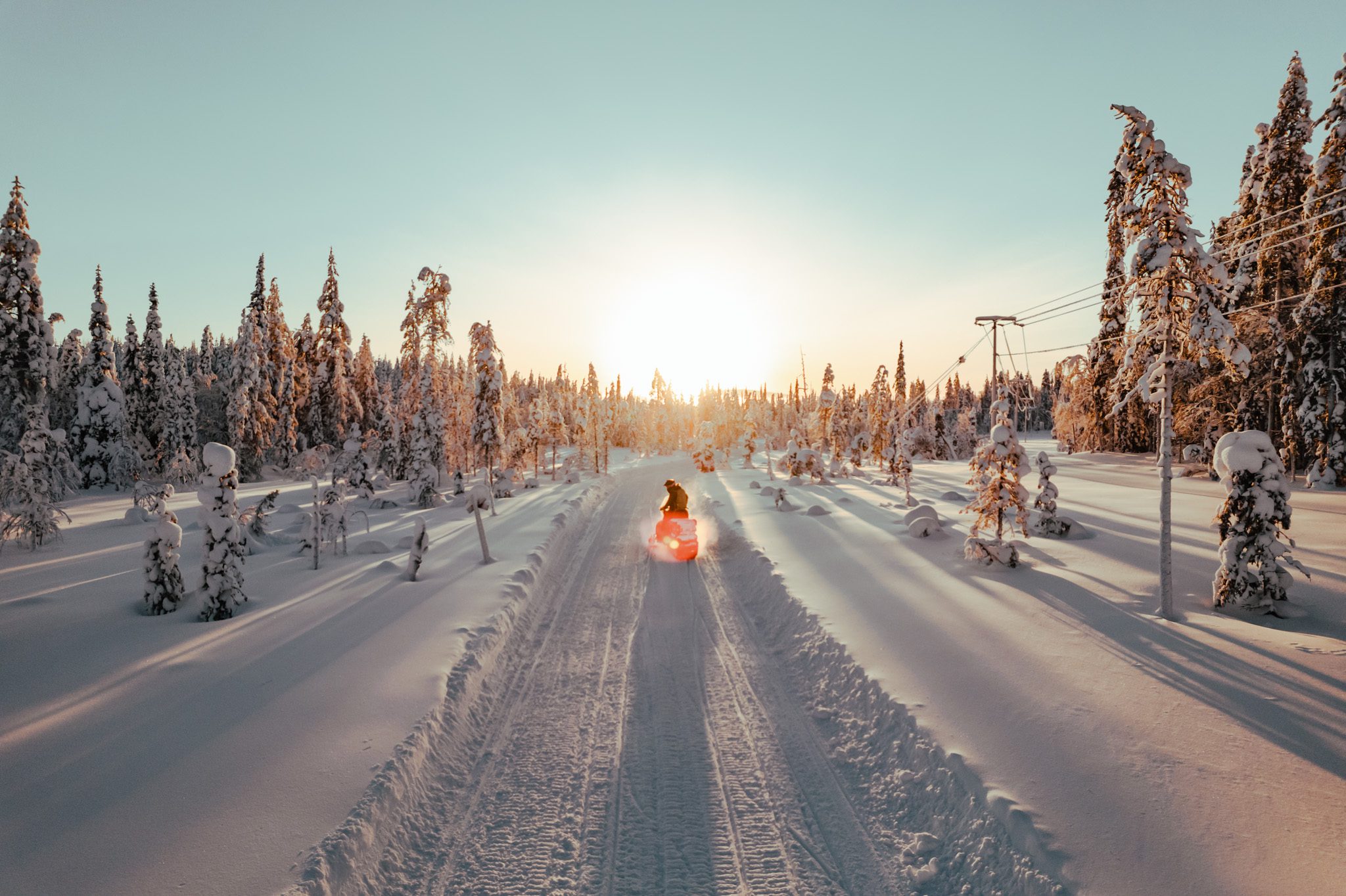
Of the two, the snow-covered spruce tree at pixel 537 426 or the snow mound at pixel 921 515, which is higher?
the snow-covered spruce tree at pixel 537 426

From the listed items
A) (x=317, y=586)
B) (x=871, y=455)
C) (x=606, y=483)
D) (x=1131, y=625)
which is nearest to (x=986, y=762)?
(x=1131, y=625)

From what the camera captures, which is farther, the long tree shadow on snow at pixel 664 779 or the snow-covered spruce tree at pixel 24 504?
the snow-covered spruce tree at pixel 24 504

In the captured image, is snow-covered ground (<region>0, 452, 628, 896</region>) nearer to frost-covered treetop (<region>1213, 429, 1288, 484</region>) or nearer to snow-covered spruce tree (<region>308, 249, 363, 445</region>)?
frost-covered treetop (<region>1213, 429, 1288, 484</region>)

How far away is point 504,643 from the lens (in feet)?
32.4

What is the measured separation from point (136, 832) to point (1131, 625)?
1305 centimetres

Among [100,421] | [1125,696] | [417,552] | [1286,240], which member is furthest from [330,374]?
[1286,240]

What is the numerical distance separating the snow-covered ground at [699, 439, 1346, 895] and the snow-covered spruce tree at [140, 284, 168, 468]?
47.9 metres

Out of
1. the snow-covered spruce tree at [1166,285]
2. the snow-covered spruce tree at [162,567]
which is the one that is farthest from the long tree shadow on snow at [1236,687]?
the snow-covered spruce tree at [162,567]

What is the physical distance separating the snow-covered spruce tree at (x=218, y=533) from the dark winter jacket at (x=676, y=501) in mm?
10179

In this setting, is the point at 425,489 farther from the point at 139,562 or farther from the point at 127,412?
the point at 127,412

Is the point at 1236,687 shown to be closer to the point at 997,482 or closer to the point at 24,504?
the point at 997,482

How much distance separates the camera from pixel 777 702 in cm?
789

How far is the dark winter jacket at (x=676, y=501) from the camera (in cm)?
1747

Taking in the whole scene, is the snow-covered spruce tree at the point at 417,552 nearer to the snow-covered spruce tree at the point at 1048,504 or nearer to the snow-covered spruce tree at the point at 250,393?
the snow-covered spruce tree at the point at 1048,504
